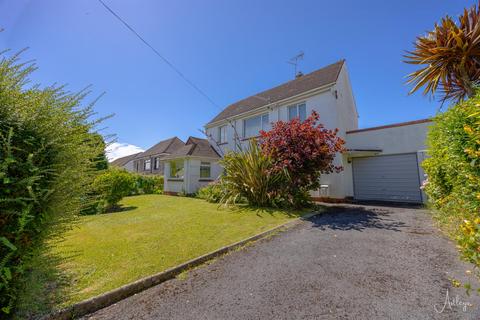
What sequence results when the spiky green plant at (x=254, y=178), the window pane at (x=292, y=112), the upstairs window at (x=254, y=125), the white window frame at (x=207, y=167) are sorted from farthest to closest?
1. the white window frame at (x=207, y=167)
2. the upstairs window at (x=254, y=125)
3. the window pane at (x=292, y=112)
4. the spiky green plant at (x=254, y=178)

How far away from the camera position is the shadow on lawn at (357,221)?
5.74 meters

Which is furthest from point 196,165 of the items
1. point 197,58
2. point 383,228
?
point 383,228

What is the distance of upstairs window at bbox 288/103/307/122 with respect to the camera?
12.3 metres

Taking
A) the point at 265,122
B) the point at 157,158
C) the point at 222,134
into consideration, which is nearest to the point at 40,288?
the point at 265,122

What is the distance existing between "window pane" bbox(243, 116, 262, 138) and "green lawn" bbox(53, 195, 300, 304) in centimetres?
807

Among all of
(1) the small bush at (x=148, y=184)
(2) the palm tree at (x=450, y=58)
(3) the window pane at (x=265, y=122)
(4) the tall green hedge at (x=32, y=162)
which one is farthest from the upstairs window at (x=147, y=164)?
(2) the palm tree at (x=450, y=58)

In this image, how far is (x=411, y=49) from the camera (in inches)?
266

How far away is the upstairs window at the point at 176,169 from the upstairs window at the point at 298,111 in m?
9.47

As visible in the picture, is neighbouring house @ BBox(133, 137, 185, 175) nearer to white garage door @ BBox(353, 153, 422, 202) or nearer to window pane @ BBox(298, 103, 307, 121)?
window pane @ BBox(298, 103, 307, 121)

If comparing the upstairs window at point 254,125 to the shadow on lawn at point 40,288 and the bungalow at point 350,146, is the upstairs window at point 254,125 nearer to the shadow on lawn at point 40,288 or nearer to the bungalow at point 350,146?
the bungalow at point 350,146

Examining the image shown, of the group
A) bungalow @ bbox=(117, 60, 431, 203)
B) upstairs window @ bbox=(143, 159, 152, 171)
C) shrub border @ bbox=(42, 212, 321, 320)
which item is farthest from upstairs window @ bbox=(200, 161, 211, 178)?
upstairs window @ bbox=(143, 159, 152, 171)

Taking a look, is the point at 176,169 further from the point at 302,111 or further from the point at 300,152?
the point at 300,152

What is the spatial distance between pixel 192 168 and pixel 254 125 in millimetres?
5804

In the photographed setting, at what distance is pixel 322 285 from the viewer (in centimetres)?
289
